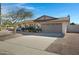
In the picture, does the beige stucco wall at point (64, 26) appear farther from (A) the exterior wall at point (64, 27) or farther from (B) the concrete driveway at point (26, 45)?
(B) the concrete driveway at point (26, 45)

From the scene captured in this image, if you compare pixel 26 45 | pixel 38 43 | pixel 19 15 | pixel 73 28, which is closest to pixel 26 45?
pixel 26 45

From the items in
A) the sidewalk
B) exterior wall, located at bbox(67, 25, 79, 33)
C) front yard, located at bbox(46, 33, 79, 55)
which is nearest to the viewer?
front yard, located at bbox(46, 33, 79, 55)

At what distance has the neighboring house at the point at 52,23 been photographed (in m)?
5.52

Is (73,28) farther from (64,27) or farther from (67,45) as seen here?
A: (67,45)

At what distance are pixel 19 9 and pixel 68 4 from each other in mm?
1234

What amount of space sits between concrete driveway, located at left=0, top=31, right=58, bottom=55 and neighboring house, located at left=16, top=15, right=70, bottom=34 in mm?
238

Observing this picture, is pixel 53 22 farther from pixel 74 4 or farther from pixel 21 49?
pixel 21 49

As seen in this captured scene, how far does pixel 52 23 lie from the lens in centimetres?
567

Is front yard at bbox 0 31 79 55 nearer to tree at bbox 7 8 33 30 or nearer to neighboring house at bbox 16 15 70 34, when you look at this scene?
neighboring house at bbox 16 15 70 34

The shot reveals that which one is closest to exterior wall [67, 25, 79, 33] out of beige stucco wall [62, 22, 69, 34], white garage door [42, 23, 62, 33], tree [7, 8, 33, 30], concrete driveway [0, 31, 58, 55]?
beige stucco wall [62, 22, 69, 34]

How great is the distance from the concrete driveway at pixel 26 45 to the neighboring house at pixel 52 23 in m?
0.24

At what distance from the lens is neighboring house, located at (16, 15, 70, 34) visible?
18.1ft

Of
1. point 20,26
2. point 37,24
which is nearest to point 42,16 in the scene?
point 37,24

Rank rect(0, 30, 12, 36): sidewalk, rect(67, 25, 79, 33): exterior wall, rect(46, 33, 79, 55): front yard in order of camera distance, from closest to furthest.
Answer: rect(46, 33, 79, 55): front yard → rect(67, 25, 79, 33): exterior wall → rect(0, 30, 12, 36): sidewalk
